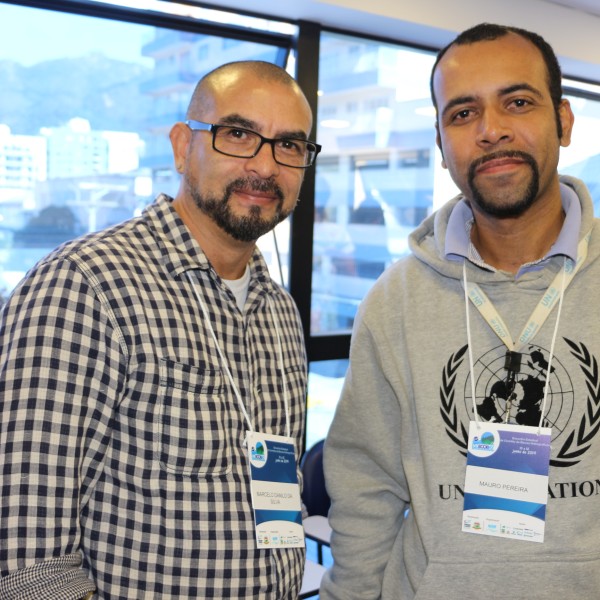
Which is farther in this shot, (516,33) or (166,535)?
(516,33)

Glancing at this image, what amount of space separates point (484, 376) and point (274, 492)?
57 centimetres

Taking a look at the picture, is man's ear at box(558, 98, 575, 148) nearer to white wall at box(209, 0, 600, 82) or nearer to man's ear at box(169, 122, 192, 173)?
man's ear at box(169, 122, 192, 173)

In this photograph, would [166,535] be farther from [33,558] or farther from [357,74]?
[357,74]

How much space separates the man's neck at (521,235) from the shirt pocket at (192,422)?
0.76 m

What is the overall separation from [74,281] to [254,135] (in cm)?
62

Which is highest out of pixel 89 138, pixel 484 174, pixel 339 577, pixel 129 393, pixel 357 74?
pixel 357 74

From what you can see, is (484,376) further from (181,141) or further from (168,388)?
(181,141)

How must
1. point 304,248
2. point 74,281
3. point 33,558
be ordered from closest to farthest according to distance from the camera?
point 33,558, point 74,281, point 304,248

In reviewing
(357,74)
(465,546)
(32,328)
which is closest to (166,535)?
(32,328)

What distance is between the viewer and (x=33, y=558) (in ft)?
4.51

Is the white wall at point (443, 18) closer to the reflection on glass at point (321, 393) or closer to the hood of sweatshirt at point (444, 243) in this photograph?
the reflection on glass at point (321, 393)

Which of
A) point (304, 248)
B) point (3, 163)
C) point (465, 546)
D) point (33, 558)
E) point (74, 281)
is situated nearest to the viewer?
point (33, 558)

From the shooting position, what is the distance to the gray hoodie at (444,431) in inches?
62.4

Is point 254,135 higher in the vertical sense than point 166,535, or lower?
higher
